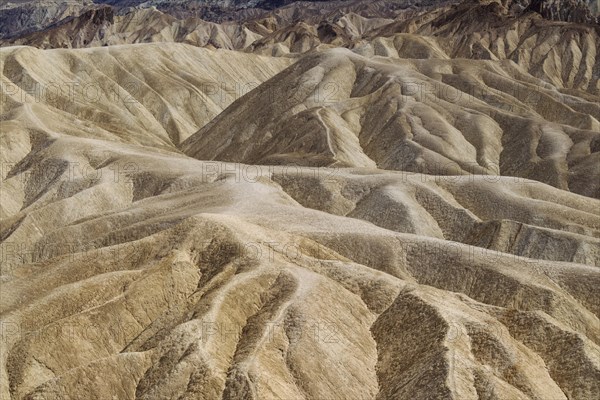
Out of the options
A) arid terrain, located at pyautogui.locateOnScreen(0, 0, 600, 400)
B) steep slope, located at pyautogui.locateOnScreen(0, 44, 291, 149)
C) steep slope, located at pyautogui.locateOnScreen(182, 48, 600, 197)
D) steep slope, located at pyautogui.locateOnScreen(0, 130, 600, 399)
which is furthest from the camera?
steep slope, located at pyautogui.locateOnScreen(0, 44, 291, 149)

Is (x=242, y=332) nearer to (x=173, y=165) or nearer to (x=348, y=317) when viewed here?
(x=348, y=317)

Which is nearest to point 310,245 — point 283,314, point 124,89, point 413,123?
point 283,314

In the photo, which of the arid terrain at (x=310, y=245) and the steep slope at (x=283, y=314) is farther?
the arid terrain at (x=310, y=245)

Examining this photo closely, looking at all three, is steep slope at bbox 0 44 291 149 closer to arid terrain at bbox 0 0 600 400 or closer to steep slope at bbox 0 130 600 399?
arid terrain at bbox 0 0 600 400

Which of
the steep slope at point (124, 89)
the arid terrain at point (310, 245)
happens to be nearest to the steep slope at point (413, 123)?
the arid terrain at point (310, 245)

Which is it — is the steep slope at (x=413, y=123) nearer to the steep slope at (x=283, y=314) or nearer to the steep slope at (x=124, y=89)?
the steep slope at (x=124, y=89)

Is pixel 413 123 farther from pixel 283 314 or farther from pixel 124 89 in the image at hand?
pixel 283 314

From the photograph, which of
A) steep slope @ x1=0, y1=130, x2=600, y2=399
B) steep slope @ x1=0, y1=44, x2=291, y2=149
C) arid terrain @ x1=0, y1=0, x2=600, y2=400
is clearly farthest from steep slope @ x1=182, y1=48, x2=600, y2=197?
steep slope @ x1=0, y1=130, x2=600, y2=399
